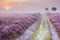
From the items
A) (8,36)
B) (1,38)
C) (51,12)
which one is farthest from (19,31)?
(51,12)

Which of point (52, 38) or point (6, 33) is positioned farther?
point (52, 38)

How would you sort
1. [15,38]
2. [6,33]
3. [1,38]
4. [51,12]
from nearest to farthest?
[1,38], [6,33], [15,38], [51,12]

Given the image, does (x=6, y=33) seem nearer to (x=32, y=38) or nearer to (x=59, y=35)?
(x=32, y=38)

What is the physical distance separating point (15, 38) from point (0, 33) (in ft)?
2.16

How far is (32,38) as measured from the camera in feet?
20.3

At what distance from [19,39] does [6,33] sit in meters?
0.56

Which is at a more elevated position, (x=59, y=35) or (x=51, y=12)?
(x=51, y=12)

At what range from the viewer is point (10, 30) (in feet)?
19.2

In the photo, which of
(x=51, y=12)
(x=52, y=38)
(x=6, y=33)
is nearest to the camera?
(x=6, y=33)

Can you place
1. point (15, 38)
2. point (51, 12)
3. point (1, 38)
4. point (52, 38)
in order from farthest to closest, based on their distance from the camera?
point (51, 12) < point (52, 38) < point (15, 38) < point (1, 38)

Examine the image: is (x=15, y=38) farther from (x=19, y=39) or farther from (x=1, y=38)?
(x=1, y=38)

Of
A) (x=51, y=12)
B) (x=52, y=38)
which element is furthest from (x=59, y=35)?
(x=51, y=12)

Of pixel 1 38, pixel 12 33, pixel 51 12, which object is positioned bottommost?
pixel 1 38

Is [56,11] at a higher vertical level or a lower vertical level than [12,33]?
higher
